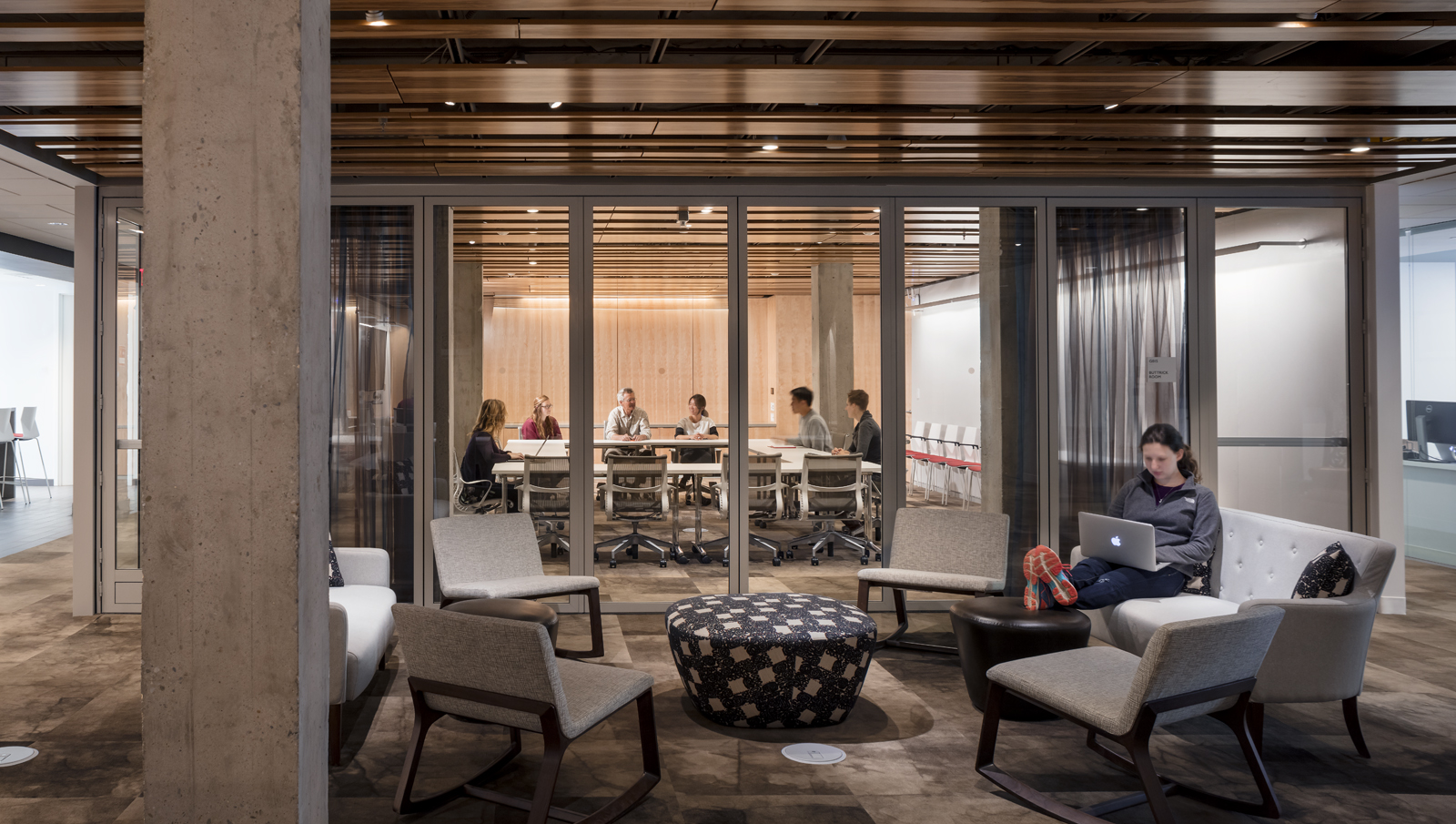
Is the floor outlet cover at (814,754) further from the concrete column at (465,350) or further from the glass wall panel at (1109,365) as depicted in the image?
the concrete column at (465,350)

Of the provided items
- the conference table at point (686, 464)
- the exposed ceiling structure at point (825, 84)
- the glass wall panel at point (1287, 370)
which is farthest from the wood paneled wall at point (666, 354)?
the glass wall panel at point (1287, 370)

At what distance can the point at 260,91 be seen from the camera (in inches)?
92.0

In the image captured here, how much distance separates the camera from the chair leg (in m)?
3.89

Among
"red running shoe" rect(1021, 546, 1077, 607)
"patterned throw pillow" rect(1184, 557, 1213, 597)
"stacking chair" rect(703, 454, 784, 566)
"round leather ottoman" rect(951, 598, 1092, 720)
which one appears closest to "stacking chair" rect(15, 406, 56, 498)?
"stacking chair" rect(703, 454, 784, 566)

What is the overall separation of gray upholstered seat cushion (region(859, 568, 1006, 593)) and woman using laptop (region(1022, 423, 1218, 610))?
299 millimetres

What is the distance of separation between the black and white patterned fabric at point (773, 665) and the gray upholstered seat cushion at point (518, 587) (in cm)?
108

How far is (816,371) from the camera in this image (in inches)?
257

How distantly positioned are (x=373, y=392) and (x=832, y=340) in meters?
3.19

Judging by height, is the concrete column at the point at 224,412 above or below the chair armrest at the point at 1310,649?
above

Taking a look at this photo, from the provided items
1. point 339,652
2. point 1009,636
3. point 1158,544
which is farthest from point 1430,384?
point 339,652

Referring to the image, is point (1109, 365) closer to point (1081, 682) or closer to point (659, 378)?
point (659, 378)

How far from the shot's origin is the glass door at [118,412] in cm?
630

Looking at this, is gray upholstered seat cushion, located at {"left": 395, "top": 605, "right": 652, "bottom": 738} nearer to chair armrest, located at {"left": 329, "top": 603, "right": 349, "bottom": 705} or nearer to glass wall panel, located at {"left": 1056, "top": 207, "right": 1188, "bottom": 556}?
chair armrest, located at {"left": 329, "top": 603, "right": 349, "bottom": 705}

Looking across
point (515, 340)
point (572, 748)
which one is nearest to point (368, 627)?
point (572, 748)
